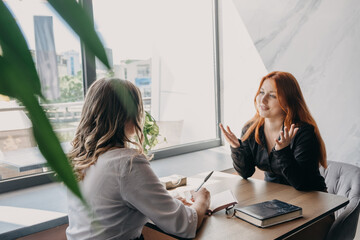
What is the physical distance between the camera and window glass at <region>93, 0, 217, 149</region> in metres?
2.87

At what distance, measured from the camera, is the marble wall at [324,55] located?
2.60m

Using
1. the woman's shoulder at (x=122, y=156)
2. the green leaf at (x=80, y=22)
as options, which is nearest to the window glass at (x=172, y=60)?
the woman's shoulder at (x=122, y=156)

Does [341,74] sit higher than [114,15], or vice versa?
[114,15]

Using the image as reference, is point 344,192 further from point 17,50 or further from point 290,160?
point 17,50

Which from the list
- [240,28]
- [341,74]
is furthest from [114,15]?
[341,74]

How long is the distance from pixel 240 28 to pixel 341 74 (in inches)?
39.9

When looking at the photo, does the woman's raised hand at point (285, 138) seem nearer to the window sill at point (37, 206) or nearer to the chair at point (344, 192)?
the chair at point (344, 192)

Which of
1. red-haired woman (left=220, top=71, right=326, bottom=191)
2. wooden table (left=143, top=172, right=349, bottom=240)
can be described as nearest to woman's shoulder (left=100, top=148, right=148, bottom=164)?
wooden table (left=143, top=172, right=349, bottom=240)

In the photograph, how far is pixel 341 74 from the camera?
8.70 ft

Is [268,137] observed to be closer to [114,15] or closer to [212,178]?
[212,178]

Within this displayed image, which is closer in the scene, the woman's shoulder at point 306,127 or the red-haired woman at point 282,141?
the red-haired woman at point 282,141

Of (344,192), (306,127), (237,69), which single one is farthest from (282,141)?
(237,69)

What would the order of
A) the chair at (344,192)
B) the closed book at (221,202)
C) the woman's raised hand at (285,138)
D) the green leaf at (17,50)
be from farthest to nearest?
the woman's raised hand at (285,138)
the chair at (344,192)
the closed book at (221,202)
the green leaf at (17,50)

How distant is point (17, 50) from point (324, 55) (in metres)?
2.89
